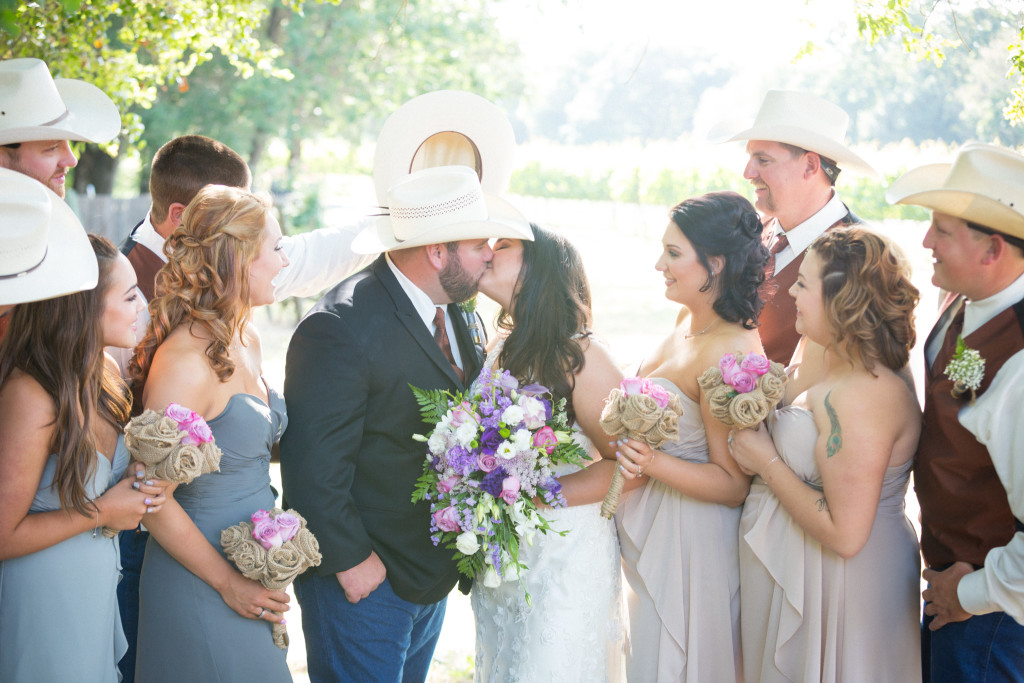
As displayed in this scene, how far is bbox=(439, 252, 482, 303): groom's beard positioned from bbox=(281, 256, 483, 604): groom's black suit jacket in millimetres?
197

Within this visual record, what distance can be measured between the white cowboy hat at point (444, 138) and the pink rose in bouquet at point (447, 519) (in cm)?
167

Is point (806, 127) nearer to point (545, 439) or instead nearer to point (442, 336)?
point (442, 336)

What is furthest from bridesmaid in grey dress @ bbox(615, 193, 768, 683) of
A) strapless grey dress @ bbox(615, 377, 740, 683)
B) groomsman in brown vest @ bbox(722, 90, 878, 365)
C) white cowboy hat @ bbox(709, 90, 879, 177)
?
white cowboy hat @ bbox(709, 90, 879, 177)

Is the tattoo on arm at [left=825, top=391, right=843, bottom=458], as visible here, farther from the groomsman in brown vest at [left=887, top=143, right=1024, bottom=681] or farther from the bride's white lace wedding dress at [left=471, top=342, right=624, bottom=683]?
the bride's white lace wedding dress at [left=471, top=342, right=624, bottom=683]

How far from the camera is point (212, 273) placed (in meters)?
3.17

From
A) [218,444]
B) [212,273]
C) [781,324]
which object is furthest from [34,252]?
[781,324]

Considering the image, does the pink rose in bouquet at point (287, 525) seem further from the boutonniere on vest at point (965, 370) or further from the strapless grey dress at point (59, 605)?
the boutonniere on vest at point (965, 370)

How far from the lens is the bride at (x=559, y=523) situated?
3.59 meters

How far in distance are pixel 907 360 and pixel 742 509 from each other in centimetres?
100

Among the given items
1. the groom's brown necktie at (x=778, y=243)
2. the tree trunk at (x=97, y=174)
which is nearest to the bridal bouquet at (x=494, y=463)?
the groom's brown necktie at (x=778, y=243)

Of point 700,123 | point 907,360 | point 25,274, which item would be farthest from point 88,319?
point 700,123

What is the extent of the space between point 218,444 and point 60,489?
55 centimetres

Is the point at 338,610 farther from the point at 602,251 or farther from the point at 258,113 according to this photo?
the point at 602,251

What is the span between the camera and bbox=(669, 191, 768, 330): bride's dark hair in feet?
12.3
